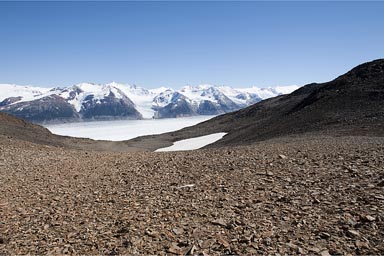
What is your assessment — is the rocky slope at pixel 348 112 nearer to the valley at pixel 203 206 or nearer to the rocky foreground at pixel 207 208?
the valley at pixel 203 206

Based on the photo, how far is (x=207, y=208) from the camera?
953cm

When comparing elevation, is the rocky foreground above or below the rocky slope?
below

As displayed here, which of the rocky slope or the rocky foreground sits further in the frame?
the rocky slope

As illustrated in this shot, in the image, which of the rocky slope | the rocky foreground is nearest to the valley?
the rocky foreground

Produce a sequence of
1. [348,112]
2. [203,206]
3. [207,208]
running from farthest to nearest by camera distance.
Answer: [348,112] → [203,206] → [207,208]

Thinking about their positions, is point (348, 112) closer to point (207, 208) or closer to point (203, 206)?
point (203, 206)

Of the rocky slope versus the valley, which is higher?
the rocky slope

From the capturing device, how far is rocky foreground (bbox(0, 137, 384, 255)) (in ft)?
24.4

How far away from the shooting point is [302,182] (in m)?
11.3

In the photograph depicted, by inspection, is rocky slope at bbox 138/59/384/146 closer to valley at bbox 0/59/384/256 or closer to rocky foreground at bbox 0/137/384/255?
valley at bbox 0/59/384/256

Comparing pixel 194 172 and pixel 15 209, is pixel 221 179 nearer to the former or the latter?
pixel 194 172

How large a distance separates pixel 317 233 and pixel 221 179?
5248mm

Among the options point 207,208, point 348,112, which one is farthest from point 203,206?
point 348,112

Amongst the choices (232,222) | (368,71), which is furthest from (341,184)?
(368,71)
